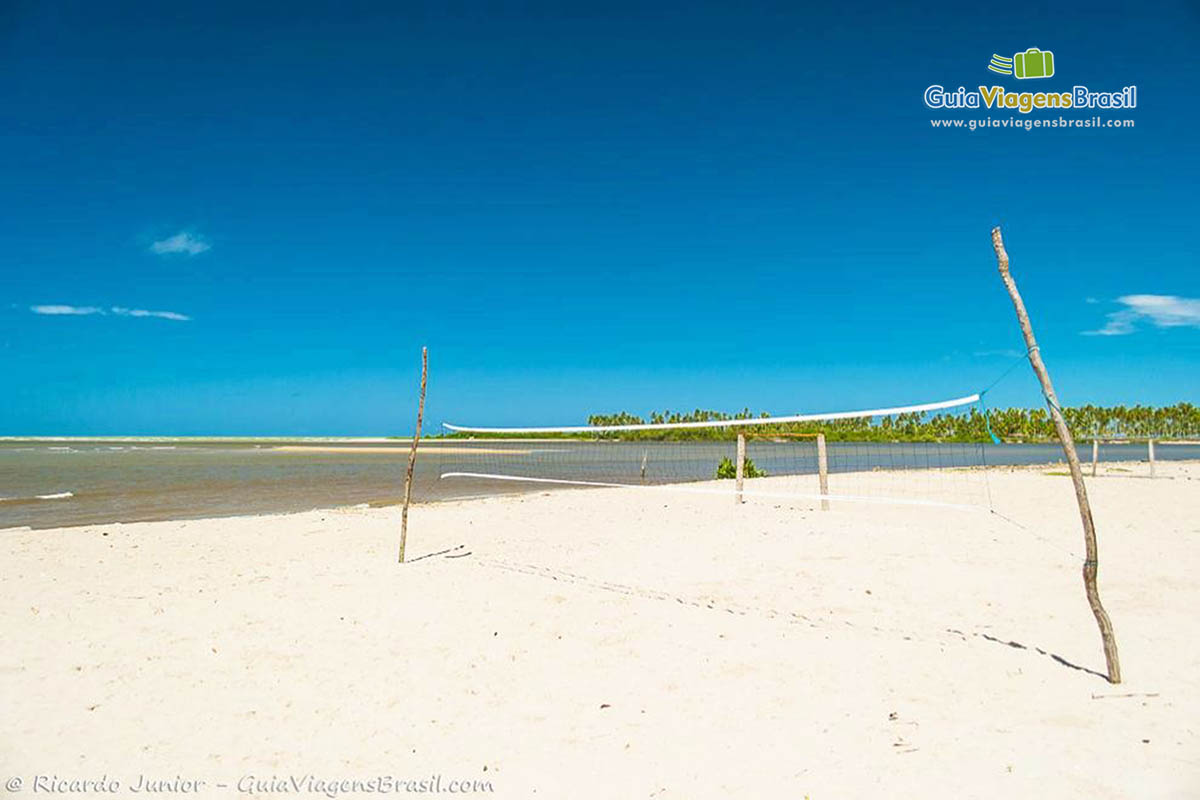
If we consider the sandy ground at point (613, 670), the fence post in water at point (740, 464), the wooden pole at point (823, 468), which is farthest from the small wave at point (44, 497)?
the wooden pole at point (823, 468)

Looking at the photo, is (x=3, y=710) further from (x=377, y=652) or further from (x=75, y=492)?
(x=75, y=492)

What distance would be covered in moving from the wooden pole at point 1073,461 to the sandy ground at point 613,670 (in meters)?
0.25

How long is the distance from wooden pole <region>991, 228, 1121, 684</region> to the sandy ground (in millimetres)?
252

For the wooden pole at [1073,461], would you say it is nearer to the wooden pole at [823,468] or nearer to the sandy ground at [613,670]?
the sandy ground at [613,670]

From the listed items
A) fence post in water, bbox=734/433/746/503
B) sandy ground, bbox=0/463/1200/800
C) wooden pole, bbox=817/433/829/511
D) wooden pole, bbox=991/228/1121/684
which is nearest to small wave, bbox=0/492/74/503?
sandy ground, bbox=0/463/1200/800

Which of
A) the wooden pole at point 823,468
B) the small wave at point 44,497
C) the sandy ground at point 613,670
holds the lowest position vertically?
the sandy ground at point 613,670

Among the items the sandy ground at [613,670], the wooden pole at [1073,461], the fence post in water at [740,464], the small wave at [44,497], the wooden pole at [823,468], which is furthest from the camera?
the small wave at [44,497]

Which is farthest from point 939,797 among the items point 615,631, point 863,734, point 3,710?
point 3,710

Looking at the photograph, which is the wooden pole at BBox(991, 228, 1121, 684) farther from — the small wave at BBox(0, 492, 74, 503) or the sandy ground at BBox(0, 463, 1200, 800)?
the small wave at BBox(0, 492, 74, 503)

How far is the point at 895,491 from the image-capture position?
1797cm

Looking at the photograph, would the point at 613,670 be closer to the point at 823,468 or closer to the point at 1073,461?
the point at 1073,461

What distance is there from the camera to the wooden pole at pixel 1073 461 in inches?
169

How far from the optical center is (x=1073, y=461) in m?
4.43

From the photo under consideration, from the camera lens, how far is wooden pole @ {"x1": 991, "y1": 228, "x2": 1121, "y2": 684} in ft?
14.0
